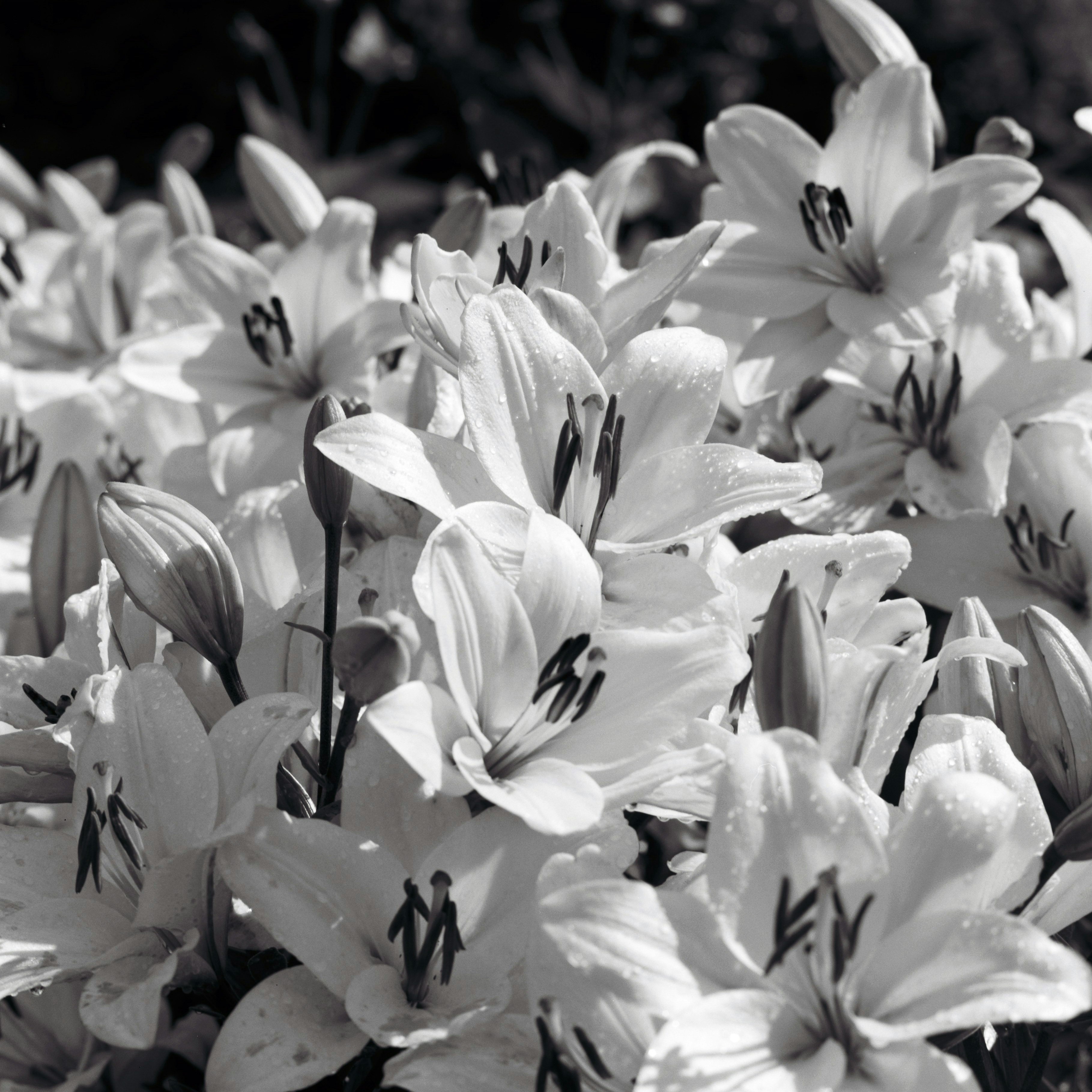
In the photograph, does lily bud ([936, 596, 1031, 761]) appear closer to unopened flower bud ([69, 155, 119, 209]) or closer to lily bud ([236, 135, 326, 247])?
lily bud ([236, 135, 326, 247])

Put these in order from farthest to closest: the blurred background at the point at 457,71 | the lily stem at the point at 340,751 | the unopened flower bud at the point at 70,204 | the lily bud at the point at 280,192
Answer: the blurred background at the point at 457,71, the unopened flower bud at the point at 70,204, the lily bud at the point at 280,192, the lily stem at the point at 340,751

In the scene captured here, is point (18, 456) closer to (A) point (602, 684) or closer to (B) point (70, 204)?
(B) point (70, 204)

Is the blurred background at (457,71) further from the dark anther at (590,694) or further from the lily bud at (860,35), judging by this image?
the dark anther at (590,694)

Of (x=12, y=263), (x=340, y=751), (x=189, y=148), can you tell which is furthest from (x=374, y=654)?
(x=189, y=148)

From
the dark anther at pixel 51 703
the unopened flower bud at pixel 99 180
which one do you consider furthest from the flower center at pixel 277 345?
the unopened flower bud at pixel 99 180

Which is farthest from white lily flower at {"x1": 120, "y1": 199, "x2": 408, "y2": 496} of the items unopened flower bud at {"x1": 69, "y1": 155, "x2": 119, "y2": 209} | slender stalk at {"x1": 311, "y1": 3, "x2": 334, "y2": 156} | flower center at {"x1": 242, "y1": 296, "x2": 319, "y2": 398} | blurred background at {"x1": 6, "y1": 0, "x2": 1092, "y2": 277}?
blurred background at {"x1": 6, "y1": 0, "x2": 1092, "y2": 277}

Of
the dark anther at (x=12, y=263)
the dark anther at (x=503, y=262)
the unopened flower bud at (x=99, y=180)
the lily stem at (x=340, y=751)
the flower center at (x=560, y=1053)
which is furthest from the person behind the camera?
the unopened flower bud at (x=99, y=180)
